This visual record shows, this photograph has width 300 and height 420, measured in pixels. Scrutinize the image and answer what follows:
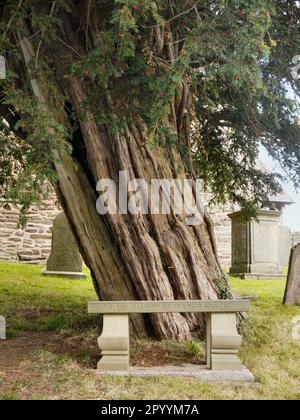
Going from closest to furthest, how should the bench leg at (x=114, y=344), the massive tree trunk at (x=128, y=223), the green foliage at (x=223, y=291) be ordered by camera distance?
1. the bench leg at (x=114, y=344)
2. the massive tree trunk at (x=128, y=223)
3. the green foliage at (x=223, y=291)

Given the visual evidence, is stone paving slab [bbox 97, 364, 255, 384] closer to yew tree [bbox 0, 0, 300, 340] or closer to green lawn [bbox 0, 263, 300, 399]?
green lawn [bbox 0, 263, 300, 399]

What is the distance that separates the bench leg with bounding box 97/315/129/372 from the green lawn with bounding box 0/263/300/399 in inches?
7.6

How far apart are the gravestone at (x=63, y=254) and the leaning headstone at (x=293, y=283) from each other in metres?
4.96

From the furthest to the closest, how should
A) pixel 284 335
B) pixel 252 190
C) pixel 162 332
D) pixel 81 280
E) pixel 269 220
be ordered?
1. pixel 269 220
2. pixel 81 280
3. pixel 252 190
4. pixel 284 335
5. pixel 162 332

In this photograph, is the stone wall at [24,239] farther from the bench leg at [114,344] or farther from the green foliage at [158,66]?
the bench leg at [114,344]

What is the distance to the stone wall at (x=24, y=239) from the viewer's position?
15.2 metres

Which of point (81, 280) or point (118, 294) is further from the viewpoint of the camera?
point (81, 280)

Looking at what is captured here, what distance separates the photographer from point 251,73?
188 inches

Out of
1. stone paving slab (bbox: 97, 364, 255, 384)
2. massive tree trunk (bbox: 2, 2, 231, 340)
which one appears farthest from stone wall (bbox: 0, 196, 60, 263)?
stone paving slab (bbox: 97, 364, 255, 384)

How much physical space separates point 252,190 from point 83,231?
12.4 ft

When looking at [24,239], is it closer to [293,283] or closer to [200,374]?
[293,283]

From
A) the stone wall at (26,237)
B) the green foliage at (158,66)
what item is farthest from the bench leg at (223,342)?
the stone wall at (26,237)

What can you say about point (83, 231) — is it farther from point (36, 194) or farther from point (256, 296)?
point (256, 296)

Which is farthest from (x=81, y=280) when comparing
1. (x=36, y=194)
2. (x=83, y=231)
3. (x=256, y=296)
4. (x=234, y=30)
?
(x=234, y=30)
